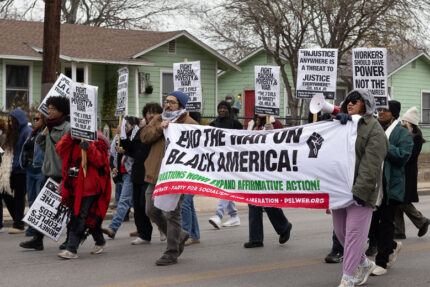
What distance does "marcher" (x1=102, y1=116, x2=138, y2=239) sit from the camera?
35.7ft

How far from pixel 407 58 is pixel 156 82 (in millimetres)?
15366

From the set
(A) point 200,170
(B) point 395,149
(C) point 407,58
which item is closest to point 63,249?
(A) point 200,170

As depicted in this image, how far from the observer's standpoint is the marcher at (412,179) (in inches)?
399

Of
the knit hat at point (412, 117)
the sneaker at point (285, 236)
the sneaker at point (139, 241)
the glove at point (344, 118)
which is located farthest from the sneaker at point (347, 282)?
the sneaker at point (139, 241)

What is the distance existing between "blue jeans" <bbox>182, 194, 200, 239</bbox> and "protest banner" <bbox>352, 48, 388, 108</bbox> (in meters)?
2.87

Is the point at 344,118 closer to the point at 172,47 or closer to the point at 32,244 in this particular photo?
the point at 32,244

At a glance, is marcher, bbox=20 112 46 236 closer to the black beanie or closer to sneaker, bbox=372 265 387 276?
the black beanie

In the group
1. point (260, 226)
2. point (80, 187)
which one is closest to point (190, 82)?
point (260, 226)

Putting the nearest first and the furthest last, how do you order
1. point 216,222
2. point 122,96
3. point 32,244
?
1. point 32,244
2. point 216,222
3. point 122,96

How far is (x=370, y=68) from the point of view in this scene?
35.7 ft

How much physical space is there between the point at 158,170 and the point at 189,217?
1455mm

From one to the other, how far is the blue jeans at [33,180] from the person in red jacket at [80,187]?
255 centimetres

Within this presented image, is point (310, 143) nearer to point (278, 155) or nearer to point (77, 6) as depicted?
point (278, 155)

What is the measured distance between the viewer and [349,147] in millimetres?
7148
